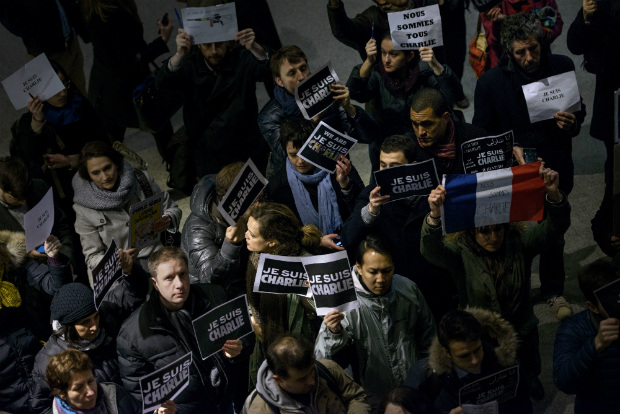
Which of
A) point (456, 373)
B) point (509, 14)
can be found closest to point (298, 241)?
point (456, 373)

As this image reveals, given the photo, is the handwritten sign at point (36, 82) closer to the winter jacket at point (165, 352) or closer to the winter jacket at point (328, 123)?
the winter jacket at point (328, 123)

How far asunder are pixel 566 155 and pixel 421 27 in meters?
1.34

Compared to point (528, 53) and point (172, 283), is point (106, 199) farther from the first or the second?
point (528, 53)

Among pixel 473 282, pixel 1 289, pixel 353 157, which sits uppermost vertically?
pixel 1 289

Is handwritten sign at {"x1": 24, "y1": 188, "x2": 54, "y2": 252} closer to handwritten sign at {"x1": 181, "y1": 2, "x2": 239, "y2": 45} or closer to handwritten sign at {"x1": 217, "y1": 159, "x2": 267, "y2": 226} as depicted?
handwritten sign at {"x1": 217, "y1": 159, "x2": 267, "y2": 226}

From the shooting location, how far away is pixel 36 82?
7039mm

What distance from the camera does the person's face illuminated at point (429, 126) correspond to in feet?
20.2

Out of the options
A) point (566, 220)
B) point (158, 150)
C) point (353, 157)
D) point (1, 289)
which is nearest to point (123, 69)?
point (158, 150)

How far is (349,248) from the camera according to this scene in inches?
237

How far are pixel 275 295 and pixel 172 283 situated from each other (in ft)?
2.02

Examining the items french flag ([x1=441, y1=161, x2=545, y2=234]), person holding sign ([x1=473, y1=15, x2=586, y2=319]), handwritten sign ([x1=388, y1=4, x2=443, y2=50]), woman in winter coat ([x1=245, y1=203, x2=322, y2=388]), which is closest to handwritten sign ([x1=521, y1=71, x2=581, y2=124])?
person holding sign ([x1=473, y1=15, x2=586, y2=319])

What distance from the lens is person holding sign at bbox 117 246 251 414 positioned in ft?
17.4

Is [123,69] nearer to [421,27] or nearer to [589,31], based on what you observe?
[421,27]

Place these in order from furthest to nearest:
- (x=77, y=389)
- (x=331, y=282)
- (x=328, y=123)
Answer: (x=328, y=123)
(x=331, y=282)
(x=77, y=389)
